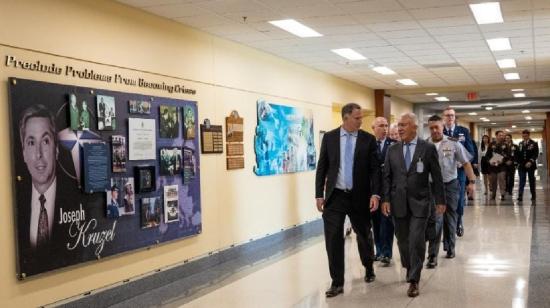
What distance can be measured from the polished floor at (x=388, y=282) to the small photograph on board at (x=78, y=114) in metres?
1.71

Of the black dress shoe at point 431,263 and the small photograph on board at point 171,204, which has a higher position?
the small photograph on board at point 171,204

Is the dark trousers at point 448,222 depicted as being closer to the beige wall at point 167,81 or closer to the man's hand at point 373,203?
the man's hand at point 373,203

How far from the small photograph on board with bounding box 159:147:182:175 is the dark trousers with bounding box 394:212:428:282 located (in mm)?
2409

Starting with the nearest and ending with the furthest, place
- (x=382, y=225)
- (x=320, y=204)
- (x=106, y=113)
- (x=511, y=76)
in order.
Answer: (x=320, y=204) < (x=106, y=113) < (x=382, y=225) < (x=511, y=76)

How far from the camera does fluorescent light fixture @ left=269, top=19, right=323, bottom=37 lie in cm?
680

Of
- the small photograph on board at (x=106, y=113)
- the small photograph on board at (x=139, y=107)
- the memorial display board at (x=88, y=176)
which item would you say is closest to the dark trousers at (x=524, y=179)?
the memorial display board at (x=88, y=176)

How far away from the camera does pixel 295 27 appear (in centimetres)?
712

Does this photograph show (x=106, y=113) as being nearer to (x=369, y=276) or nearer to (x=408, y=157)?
(x=408, y=157)

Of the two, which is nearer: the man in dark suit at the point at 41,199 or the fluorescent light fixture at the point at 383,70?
the man in dark suit at the point at 41,199

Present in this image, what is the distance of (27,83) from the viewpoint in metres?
4.55

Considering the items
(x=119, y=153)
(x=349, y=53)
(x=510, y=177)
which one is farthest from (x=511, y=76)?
(x=119, y=153)

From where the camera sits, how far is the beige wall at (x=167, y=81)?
452 cm

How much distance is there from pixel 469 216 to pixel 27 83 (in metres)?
8.29

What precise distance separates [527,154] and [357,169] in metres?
9.90
